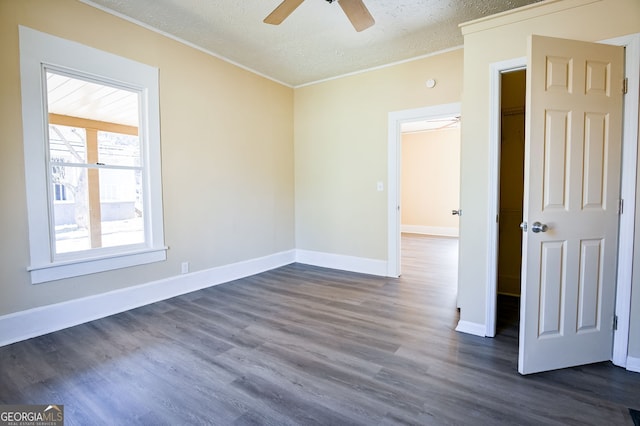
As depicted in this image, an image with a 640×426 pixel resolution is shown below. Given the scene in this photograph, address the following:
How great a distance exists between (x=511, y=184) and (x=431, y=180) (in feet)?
16.3

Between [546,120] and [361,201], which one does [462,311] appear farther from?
[361,201]

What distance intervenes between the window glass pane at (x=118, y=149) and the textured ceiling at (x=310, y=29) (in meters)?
1.17

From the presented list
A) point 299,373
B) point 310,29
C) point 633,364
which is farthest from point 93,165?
point 633,364

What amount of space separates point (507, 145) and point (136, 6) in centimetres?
411

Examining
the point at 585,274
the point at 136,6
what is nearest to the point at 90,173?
the point at 136,6

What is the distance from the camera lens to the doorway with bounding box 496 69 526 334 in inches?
138

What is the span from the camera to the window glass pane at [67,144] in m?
2.70

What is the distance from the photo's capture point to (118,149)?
3.16m

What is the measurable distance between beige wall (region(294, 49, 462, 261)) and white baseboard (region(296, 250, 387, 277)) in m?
0.08

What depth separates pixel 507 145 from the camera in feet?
11.9

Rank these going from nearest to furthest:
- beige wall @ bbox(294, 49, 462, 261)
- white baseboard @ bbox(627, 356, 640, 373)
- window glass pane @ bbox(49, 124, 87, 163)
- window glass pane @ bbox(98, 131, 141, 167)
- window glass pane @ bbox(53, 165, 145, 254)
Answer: white baseboard @ bbox(627, 356, 640, 373) < window glass pane @ bbox(49, 124, 87, 163) < window glass pane @ bbox(53, 165, 145, 254) < window glass pane @ bbox(98, 131, 141, 167) < beige wall @ bbox(294, 49, 462, 261)

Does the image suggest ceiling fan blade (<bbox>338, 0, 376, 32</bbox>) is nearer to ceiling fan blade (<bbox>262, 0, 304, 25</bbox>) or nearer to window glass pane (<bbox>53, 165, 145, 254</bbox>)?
ceiling fan blade (<bbox>262, 0, 304, 25</bbox>)

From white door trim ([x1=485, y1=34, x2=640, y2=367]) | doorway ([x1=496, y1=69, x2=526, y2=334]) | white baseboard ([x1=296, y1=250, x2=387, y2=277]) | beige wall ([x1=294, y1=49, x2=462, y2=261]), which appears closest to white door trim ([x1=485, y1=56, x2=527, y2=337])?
white door trim ([x1=485, y1=34, x2=640, y2=367])

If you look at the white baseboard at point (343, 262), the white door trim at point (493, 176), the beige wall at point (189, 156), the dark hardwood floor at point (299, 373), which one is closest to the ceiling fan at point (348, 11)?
the white door trim at point (493, 176)
